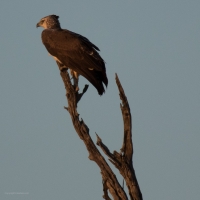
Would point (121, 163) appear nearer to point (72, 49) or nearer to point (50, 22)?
point (72, 49)

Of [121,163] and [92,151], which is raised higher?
[92,151]

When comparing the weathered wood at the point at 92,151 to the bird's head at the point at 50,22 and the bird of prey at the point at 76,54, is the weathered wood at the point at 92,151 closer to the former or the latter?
the bird of prey at the point at 76,54

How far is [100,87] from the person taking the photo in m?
13.7

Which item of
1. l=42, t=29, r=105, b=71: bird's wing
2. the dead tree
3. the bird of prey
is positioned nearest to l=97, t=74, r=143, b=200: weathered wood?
the dead tree

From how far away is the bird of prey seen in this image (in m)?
14.0

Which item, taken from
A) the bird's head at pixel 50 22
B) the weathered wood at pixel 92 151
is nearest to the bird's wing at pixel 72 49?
the bird's head at pixel 50 22

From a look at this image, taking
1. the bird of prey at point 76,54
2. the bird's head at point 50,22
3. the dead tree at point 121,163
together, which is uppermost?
the bird's head at point 50,22

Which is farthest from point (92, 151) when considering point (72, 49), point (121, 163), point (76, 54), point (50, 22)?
point (50, 22)

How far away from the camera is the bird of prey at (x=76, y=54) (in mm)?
14016

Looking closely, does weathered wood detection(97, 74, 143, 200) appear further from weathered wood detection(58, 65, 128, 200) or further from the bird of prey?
the bird of prey

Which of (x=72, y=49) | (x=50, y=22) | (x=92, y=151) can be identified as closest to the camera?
(x=92, y=151)

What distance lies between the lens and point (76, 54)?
14711mm

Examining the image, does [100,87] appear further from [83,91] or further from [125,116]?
[125,116]

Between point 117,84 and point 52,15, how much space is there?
15.7 feet
